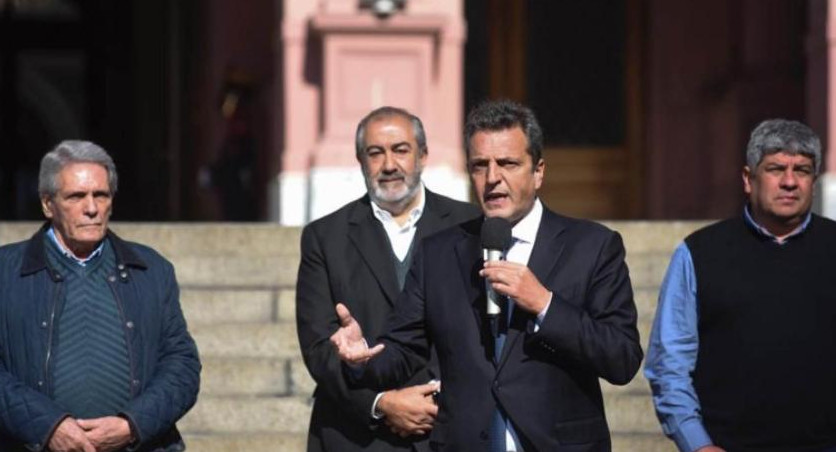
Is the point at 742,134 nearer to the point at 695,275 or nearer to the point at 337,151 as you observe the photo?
the point at 337,151

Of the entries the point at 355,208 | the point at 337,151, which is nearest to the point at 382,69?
the point at 337,151

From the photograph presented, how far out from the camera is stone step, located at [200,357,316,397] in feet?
30.6

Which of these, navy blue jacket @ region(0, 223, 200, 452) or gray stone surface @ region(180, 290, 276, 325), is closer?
navy blue jacket @ region(0, 223, 200, 452)

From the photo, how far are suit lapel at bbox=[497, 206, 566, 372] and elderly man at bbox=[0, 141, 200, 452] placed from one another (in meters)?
1.21

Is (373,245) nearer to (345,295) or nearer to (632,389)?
(345,295)

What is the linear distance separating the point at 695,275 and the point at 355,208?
1.26m

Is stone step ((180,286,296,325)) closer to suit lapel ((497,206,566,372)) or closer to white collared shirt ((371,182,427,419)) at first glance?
white collared shirt ((371,182,427,419))

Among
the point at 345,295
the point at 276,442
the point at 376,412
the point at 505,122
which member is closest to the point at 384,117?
the point at 345,295

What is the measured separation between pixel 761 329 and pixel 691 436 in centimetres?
36

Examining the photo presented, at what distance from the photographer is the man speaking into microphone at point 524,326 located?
5.40 metres

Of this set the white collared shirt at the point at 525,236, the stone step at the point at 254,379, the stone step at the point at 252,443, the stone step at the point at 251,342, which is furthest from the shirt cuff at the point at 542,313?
the stone step at the point at 251,342

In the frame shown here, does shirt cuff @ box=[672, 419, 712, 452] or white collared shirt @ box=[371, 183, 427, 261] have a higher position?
white collared shirt @ box=[371, 183, 427, 261]

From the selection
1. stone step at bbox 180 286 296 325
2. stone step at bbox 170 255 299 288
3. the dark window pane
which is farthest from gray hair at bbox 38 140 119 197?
the dark window pane

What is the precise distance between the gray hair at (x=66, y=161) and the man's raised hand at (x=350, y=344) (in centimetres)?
99
